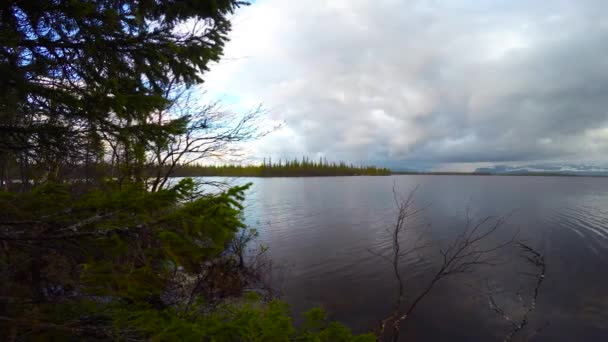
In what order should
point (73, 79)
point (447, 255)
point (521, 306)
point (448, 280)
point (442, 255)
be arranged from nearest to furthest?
point (73, 79) → point (521, 306) → point (448, 280) → point (442, 255) → point (447, 255)

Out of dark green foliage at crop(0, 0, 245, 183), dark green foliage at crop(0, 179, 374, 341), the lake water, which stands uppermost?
dark green foliage at crop(0, 0, 245, 183)

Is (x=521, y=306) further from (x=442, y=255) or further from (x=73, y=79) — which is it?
(x=73, y=79)

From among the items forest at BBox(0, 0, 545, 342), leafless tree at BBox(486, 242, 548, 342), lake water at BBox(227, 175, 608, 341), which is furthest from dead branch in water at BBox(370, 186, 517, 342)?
forest at BBox(0, 0, 545, 342)

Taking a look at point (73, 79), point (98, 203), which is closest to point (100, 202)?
point (98, 203)

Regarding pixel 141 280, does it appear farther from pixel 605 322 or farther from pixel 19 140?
pixel 605 322

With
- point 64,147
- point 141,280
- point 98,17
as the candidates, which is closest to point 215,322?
point 141,280

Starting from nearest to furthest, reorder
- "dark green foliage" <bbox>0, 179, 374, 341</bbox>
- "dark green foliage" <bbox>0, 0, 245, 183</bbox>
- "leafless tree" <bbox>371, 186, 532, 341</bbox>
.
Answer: "dark green foliage" <bbox>0, 179, 374, 341</bbox>
"dark green foliage" <bbox>0, 0, 245, 183</bbox>
"leafless tree" <bbox>371, 186, 532, 341</bbox>

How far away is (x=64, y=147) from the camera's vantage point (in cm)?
288

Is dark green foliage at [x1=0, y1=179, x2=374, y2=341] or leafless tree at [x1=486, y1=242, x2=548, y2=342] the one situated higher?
dark green foliage at [x1=0, y1=179, x2=374, y2=341]

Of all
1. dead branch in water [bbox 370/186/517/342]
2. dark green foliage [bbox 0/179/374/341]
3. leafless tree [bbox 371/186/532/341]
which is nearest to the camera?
dark green foliage [bbox 0/179/374/341]

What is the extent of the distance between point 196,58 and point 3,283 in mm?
3416

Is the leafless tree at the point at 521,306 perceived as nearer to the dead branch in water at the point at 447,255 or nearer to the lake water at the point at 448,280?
the lake water at the point at 448,280

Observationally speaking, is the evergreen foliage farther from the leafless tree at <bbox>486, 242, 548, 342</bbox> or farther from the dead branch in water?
the leafless tree at <bbox>486, 242, 548, 342</bbox>

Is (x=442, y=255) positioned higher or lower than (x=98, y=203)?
lower
